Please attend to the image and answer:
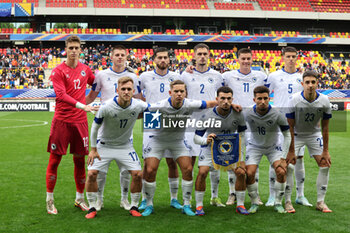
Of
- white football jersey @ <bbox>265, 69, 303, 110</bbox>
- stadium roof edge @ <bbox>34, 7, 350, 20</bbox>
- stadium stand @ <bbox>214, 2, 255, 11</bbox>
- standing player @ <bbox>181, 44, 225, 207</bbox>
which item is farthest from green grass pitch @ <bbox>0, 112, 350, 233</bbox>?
stadium stand @ <bbox>214, 2, 255, 11</bbox>

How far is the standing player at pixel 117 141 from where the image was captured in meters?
5.56

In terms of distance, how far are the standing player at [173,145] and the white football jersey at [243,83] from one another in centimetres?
112

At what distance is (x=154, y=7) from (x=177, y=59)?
22.2 ft

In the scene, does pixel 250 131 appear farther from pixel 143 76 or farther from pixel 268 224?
pixel 143 76

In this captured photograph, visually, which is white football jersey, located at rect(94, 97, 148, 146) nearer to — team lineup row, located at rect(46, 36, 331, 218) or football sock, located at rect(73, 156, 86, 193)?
team lineup row, located at rect(46, 36, 331, 218)

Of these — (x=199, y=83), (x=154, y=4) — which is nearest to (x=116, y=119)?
(x=199, y=83)

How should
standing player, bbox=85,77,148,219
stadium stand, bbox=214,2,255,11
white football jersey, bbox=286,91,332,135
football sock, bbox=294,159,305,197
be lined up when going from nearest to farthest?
standing player, bbox=85,77,148,219
white football jersey, bbox=286,91,332,135
football sock, bbox=294,159,305,197
stadium stand, bbox=214,2,255,11

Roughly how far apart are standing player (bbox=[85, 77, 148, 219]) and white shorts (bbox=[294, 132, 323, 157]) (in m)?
2.49

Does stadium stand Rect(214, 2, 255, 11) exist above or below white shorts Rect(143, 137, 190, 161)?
above

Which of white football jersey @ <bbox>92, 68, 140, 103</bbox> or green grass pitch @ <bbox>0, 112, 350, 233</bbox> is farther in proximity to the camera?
white football jersey @ <bbox>92, 68, 140, 103</bbox>

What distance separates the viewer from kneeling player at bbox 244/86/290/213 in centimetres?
577

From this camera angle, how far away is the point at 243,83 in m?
6.84

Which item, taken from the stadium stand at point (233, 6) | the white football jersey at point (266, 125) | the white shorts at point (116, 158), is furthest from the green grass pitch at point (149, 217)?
the stadium stand at point (233, 6)

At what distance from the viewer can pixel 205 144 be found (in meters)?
5.82
